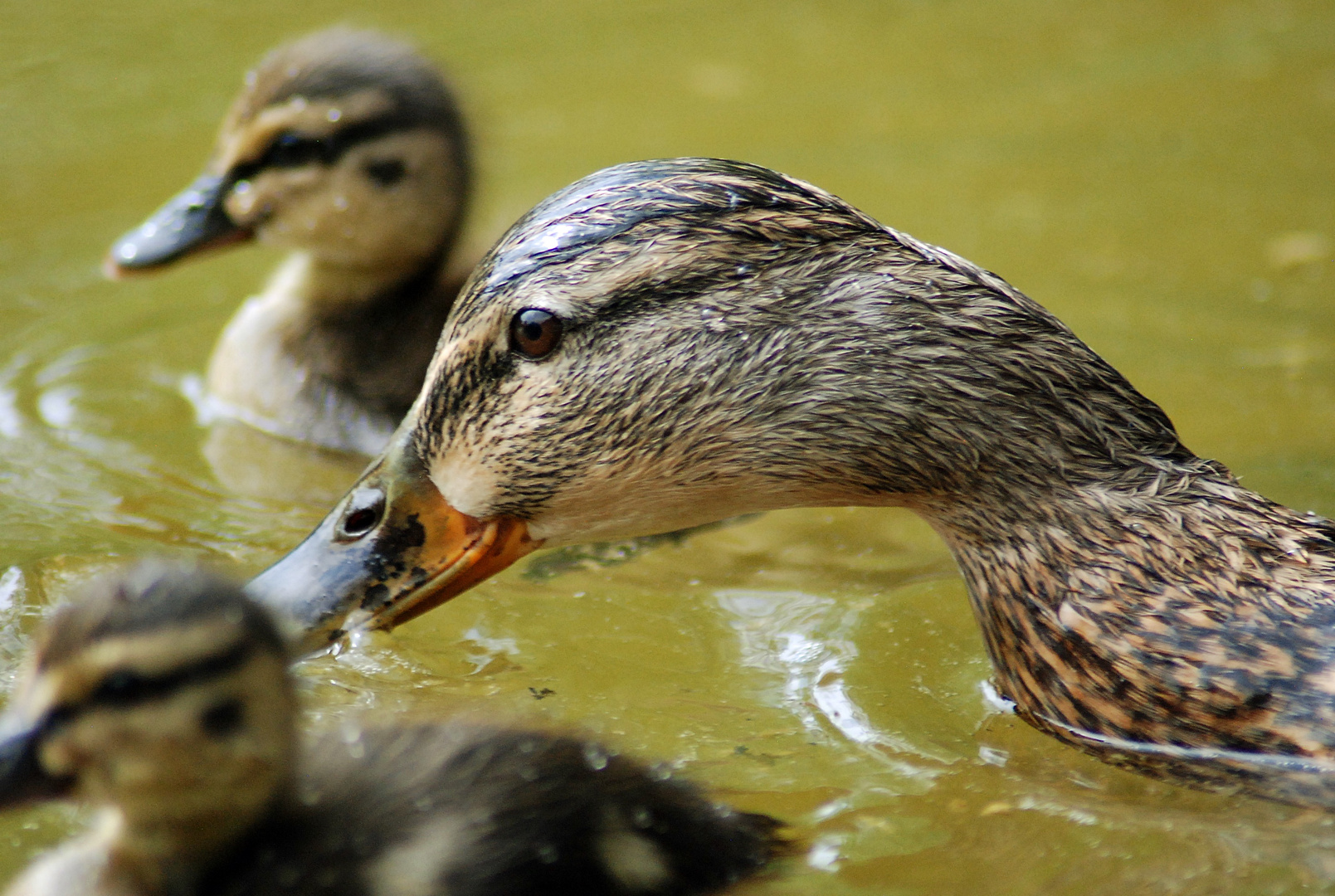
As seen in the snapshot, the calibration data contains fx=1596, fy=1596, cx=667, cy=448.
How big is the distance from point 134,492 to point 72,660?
197 centimetres

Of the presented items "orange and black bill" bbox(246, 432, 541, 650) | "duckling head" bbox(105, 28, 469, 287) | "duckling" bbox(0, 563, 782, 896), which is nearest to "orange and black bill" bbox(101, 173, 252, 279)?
"duckling head" bbox(105, 28, 469, 287)

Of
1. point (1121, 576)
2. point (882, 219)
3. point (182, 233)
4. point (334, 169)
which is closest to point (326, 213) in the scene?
point (334, 169)

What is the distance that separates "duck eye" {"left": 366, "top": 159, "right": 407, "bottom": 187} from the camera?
4.38 m

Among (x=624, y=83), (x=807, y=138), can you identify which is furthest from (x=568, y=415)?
(x=624, y=83)

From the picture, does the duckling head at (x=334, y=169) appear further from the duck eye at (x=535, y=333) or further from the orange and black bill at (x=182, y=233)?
the duck eye at (x=535, y=333)

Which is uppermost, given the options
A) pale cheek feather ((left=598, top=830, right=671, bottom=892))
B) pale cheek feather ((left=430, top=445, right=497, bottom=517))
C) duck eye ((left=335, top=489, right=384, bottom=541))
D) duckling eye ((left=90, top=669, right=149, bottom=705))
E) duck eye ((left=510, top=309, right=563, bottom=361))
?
duck eye ((left=510, top=309, right=563, bottom=361))

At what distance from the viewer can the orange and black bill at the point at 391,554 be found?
2656 mm

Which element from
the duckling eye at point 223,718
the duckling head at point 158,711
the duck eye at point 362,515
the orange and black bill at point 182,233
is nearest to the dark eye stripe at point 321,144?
the orange and black bill at point 182,233

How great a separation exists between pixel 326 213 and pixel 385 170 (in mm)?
208

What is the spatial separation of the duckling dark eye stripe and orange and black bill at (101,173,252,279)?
271cm

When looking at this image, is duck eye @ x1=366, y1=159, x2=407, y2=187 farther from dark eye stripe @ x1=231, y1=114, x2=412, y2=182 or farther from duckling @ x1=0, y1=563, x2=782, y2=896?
duckling @ x1=0, y1=563, x2=782, y2=896

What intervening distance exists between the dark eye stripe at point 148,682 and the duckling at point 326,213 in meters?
2.40

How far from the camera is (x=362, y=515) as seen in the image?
270 cm

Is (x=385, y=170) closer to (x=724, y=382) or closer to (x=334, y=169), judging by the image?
(x=334, y=169)
